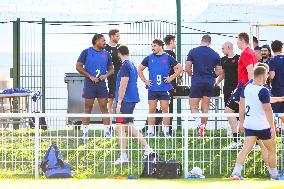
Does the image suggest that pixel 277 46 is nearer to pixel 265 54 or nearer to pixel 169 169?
pixel 265 54

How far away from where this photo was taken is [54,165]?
1258 cm

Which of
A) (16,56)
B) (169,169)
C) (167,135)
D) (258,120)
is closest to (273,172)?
(258,120)

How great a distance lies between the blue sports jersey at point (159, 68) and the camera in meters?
15.0

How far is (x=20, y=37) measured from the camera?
740 inches

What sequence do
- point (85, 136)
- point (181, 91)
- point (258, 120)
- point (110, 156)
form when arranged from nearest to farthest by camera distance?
1. point (258, 120)
2. point (110, 156)
3. point (85, 136)
4. point (181, 91)

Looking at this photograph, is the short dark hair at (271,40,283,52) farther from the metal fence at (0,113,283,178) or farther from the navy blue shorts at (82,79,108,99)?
the navy blue shorts at (82,79,108,99)

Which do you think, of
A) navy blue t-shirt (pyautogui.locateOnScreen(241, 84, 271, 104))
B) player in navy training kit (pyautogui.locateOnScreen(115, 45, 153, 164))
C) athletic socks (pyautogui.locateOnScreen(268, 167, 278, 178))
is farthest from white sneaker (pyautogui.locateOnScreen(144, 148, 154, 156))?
navy blue t-shirt (pyautogui.locateOnScreen(241, 84, 271, 104))

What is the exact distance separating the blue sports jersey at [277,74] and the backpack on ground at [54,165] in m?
3.54

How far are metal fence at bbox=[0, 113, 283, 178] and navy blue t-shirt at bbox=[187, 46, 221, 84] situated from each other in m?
2.20

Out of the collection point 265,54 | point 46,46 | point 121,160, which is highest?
point 46,46

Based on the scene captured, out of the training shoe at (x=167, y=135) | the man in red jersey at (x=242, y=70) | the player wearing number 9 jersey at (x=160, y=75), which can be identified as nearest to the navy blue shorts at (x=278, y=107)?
the man in red jersey at (x=242, y=70)

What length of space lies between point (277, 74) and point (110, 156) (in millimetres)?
3030

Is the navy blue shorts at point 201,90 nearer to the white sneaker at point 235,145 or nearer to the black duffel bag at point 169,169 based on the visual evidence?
the white sneaker at point 235,145

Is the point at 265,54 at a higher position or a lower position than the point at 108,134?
higher
